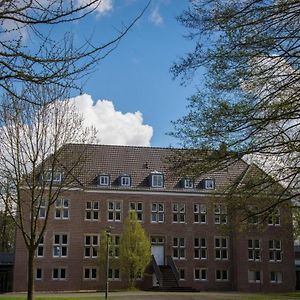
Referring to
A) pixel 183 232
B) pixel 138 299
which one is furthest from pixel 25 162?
pixel 183 232

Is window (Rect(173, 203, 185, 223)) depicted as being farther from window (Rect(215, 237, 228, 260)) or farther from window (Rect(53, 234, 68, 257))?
window (Rect(53, 234, 68, 257))

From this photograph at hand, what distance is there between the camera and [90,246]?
45688mm

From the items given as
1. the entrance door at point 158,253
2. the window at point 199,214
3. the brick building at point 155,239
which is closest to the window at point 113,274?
the brick building at point 155,239

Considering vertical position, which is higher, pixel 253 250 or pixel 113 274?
pixel 253 250

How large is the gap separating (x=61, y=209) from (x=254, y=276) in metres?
18.1

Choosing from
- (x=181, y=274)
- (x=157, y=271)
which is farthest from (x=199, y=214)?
(x=157, y=271)

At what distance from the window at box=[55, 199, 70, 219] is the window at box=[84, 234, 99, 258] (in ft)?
8.48

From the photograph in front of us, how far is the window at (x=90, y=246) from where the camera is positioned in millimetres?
45594

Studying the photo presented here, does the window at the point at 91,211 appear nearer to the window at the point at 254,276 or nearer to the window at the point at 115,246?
the window at the point at 115,246

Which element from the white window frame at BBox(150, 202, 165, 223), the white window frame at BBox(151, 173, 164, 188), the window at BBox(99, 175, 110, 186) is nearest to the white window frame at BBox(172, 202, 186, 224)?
the white window frame at BBox(150, 202, 165, 223)

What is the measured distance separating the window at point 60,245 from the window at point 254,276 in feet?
53.4

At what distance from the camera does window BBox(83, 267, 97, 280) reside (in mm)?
44875

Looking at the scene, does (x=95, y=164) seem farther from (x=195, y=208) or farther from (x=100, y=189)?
(x=195, y=208)

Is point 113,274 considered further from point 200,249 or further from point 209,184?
point 209,184
